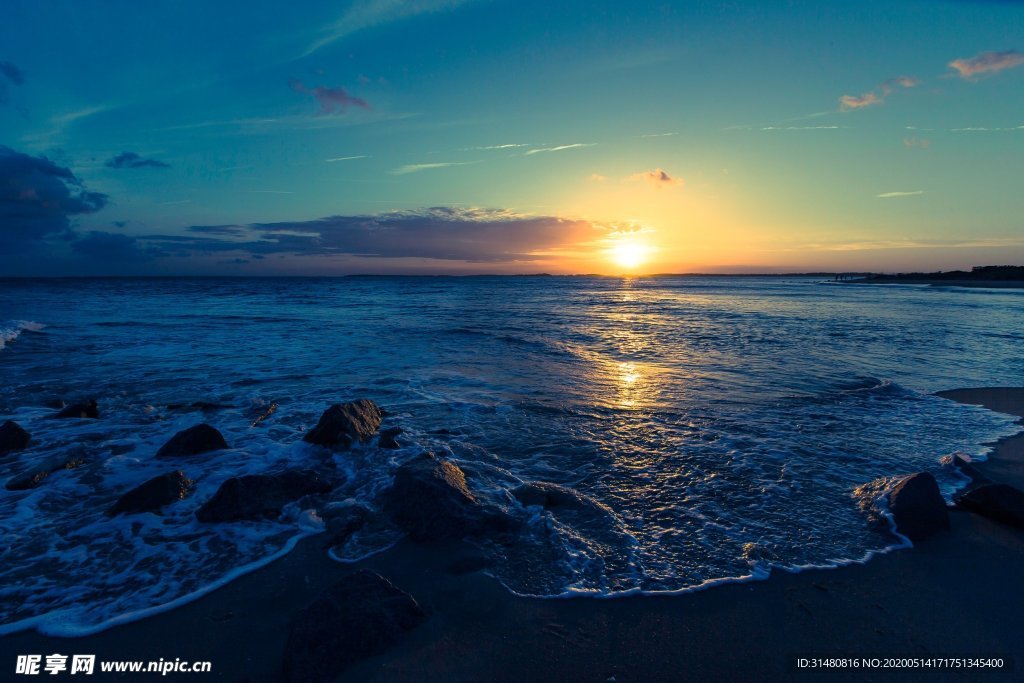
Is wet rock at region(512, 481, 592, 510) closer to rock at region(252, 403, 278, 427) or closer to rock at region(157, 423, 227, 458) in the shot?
rock at region(157, 423, 227, 458)

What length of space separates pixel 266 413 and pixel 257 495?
3.98 m

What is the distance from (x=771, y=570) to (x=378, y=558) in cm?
341

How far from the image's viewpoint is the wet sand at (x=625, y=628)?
303 cm

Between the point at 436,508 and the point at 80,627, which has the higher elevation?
the point at 436,508

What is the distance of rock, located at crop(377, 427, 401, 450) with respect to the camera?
6.97 m

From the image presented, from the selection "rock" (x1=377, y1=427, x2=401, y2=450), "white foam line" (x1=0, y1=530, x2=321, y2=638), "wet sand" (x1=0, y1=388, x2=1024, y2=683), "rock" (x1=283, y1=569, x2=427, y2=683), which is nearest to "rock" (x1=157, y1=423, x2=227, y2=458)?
"rock" (x1=377, y1=427, x2=401, y2=450)

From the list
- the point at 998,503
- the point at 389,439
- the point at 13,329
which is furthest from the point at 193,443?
the point at 13,329

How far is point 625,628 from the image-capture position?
337cm

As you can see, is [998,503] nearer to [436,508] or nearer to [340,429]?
[436,508]

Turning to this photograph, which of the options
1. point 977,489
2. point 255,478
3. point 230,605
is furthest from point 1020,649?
point 255,478

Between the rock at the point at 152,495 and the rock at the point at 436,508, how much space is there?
2.44 m

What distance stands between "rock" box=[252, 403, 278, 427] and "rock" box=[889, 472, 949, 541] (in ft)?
29.3

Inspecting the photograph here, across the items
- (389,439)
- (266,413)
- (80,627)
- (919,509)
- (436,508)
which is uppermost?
(919,509)

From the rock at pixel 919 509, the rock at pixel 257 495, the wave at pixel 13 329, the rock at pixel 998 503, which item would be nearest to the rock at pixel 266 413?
the rock at pixel 257 495
